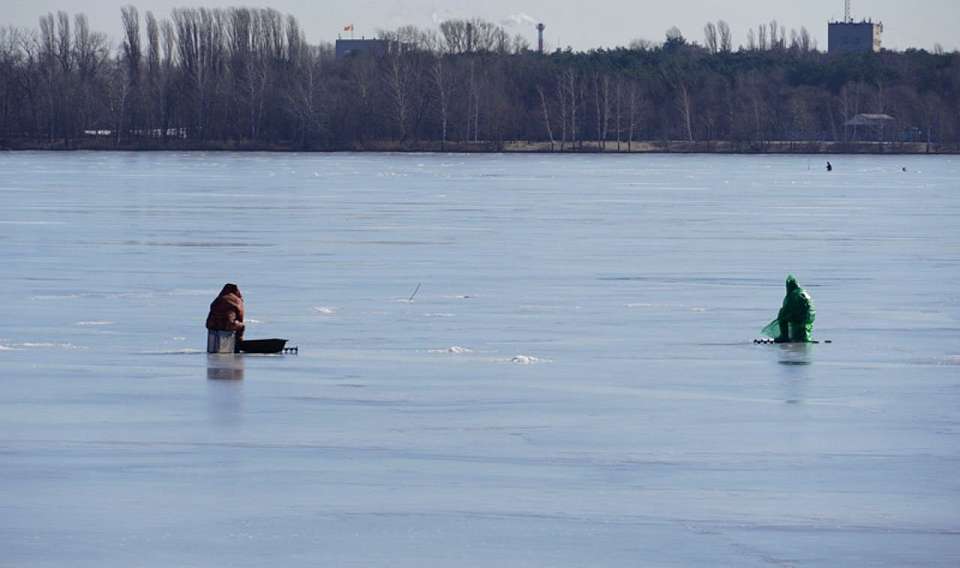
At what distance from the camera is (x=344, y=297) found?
19859 mm

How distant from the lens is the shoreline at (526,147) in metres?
128

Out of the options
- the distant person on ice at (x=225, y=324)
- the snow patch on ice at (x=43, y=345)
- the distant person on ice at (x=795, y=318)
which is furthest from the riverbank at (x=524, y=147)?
the distant person on ice at (x=225, y=324)

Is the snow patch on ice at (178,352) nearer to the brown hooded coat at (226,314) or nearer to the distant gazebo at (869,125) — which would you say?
the brown hooded coat at (226,314)

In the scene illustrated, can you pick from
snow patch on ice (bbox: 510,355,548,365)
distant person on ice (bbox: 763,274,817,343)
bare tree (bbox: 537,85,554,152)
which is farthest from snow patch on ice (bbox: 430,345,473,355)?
bare tree (bbox: 537,85,554,152)

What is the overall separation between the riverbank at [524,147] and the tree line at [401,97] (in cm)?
27

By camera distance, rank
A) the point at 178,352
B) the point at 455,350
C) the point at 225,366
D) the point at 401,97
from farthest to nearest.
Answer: the point at 401,97 → the point at 455,350 → the point at 178,352 → the point at 225,366

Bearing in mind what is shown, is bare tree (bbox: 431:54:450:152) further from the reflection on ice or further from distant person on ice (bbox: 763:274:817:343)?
the reflection on ice

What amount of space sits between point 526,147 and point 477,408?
4893 inches

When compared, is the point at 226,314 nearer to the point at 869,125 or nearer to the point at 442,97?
the point at 442,97

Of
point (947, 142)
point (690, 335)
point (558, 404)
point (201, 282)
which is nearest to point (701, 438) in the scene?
point (558, 404)

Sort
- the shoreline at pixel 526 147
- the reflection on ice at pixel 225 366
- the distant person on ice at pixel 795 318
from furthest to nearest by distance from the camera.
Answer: the shoreline at pixel 526 147 → the distant person on ice at pixel 795 318 → the reflection on ice at pixel 225 366

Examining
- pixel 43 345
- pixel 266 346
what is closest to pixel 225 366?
pixel 266 346

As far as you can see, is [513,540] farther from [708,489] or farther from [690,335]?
[690,335]

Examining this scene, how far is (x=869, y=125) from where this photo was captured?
463 ft
